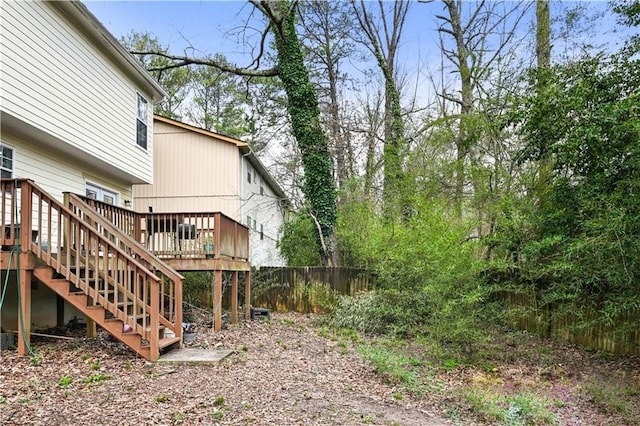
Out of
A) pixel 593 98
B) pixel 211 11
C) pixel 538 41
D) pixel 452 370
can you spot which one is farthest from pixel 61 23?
pixel 538 41

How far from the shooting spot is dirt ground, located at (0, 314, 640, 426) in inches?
158

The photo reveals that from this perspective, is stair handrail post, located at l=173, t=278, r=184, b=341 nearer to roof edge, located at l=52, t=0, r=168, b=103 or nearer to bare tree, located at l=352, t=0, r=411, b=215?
roof edge, located at l=52, t=0, r=168, b=103

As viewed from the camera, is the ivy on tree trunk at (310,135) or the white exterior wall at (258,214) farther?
the white exterior wall at (258,214)

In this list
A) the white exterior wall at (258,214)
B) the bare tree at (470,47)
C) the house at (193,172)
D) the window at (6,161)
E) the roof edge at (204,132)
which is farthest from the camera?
the white exterior wall at (258,214)

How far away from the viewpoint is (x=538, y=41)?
Result: 420 inches

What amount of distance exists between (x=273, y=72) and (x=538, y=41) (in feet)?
23.8

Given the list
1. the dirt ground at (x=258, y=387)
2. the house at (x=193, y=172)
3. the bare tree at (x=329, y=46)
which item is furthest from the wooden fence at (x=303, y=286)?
the bare tree at (x=329, y=46)

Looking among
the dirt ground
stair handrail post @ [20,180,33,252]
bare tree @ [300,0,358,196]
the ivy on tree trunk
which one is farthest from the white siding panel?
bare tree @ [300,0,358,196]

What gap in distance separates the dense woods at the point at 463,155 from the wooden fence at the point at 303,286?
1.90ft

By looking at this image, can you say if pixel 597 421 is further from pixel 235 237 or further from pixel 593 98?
pixel 235 237

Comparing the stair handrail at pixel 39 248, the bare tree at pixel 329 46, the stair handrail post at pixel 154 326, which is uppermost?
the bare tree at pixel 329 46

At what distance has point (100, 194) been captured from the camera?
31.7 ft

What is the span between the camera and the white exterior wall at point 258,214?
15291 millimetres

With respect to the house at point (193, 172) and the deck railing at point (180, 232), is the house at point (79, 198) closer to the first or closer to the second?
the deck railing at point (180, 232)
